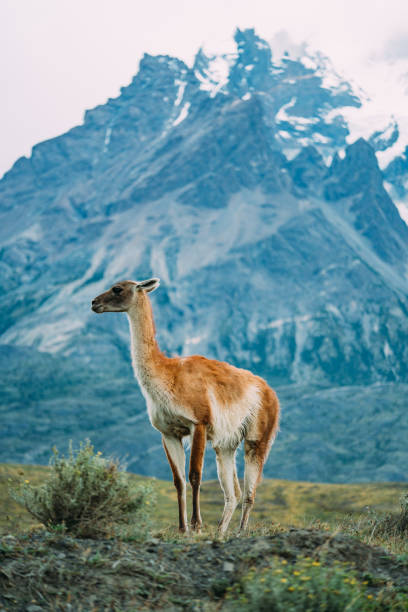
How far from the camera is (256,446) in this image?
48.5 feet

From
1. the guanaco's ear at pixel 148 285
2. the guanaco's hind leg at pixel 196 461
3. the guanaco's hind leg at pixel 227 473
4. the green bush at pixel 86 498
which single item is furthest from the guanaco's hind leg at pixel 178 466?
the guanaco's ear at pixel 148 285

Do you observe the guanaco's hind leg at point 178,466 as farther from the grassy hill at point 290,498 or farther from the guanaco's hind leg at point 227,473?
the grassy hill at point 290,498

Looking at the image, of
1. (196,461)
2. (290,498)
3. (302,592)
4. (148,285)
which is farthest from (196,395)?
(290,498)

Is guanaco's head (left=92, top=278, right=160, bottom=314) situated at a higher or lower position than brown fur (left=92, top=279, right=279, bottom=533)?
higher

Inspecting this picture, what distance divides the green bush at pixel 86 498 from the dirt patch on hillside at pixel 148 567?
1.43 meters

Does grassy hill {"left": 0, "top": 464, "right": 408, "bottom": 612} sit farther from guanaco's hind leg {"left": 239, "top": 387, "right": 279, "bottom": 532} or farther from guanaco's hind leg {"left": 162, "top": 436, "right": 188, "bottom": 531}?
guanaco's hind leg {"left": 239, "top": 387, "right": 279, "bottom": 532}

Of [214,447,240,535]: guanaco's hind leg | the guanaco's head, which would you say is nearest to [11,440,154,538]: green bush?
[214,447,240,535]: guanaco's hind leg

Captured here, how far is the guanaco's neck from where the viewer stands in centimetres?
1318

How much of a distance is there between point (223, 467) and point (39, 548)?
5.97 m

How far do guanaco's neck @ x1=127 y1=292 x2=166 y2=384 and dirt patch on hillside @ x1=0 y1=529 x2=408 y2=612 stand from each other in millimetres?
3547

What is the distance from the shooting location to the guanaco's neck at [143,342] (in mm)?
13180

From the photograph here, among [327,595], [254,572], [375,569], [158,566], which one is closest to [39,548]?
[158,566]

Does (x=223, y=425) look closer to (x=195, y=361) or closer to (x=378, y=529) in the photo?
(x=195, y=361)

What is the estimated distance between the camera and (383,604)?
8.16 meters
